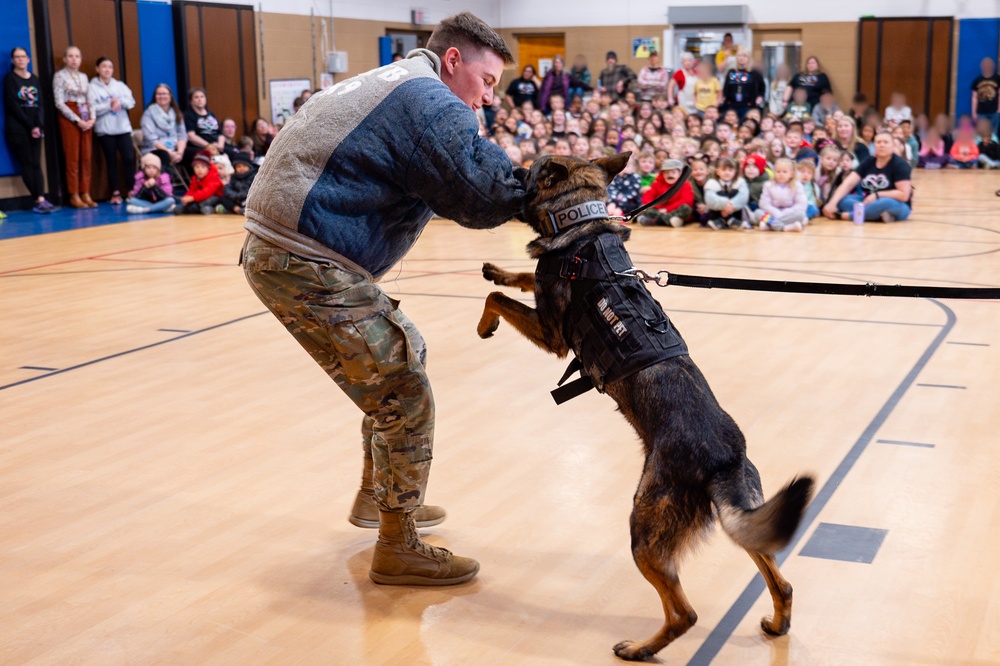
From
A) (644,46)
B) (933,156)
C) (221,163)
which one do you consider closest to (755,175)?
(221,163)

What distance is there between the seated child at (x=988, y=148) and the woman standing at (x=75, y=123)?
14893 mm

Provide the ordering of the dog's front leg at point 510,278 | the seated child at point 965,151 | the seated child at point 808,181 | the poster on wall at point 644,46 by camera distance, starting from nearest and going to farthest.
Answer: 1. the dog's front leg at point 510,278
2. the seated child at point 808,181
3. the seated child at point 965,151
4. the poster on wall at point 644,46

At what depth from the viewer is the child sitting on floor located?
44.8 feet

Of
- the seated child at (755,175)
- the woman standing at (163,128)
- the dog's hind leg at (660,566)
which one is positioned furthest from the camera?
the woman standing at (163,128)

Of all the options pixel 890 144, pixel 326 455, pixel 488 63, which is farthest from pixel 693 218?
pixel 488 63

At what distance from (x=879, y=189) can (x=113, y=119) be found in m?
10.3

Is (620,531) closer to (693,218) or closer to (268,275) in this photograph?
(268,275)

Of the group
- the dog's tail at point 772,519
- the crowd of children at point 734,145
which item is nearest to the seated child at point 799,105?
the crowd of children at point 734,145

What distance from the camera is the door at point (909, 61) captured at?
2036cm

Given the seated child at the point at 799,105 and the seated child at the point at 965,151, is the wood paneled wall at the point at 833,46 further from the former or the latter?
the seated child at the point at 799,105

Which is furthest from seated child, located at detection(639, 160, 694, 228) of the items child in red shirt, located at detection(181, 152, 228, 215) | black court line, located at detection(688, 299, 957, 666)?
child in red shirt, located at detection(181, 152, 228, 215)

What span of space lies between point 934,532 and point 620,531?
3.46 feet

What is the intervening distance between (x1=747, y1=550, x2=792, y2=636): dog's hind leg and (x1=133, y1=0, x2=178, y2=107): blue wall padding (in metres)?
14.7

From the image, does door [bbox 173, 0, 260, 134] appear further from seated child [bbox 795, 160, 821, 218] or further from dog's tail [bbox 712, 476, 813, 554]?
dog's tail [bbox 712, 476, 813, 554]
